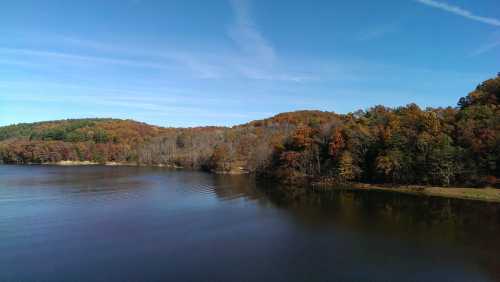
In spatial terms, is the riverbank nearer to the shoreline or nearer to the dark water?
the shoreline

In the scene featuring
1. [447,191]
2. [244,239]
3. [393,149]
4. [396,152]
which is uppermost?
[393,149]

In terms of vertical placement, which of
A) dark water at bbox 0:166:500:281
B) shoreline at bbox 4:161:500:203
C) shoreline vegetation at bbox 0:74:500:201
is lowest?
dark water at bbox 0:166:500:281

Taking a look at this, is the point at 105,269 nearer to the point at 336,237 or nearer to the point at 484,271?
the point at 336,237

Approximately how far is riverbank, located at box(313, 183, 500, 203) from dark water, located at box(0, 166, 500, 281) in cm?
360

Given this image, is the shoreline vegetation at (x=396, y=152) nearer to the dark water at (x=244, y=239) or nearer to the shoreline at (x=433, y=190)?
the shoreline at (x=433, y=190)

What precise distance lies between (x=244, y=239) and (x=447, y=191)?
36282mm

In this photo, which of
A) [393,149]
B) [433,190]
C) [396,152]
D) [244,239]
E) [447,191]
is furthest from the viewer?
[393,149]

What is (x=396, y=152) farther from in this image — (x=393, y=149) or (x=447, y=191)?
(x=447, y=191)

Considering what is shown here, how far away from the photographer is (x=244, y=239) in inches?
1142

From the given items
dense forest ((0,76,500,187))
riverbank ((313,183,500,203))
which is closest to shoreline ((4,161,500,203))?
riverbank ((313,183,500,203))

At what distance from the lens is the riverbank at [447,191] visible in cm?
4866

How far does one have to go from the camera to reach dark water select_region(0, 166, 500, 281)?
70.8 ft

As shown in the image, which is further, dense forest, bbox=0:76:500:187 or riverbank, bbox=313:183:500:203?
dense forest, bbox=0:76:500:187

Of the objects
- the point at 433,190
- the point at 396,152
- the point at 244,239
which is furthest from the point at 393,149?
the point at 244,239
